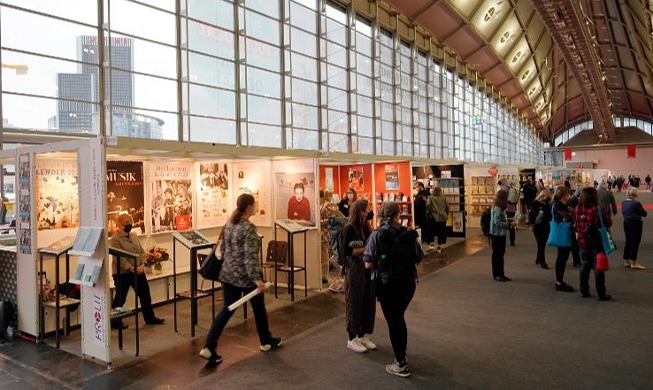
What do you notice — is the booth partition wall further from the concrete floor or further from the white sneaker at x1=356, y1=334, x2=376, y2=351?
the white sneaker at x1=356, y1=334, x2=376, y2=351

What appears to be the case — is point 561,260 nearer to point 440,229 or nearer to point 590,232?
point 590,232

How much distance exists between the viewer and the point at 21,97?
6586 millimetres

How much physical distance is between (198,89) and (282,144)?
2.46 metres

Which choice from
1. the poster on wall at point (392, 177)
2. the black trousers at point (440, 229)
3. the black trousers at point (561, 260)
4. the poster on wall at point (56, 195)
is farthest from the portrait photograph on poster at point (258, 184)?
the black trousers at point (440, 229)

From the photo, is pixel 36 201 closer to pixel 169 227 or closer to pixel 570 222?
pixel 169 227

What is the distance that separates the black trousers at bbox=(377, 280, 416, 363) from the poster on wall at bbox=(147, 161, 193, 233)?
371 cm

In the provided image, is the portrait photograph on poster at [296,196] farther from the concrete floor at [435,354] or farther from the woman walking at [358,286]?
the woman walking at [358,286]

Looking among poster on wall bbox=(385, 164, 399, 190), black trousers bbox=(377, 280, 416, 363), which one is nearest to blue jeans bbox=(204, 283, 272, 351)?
black trousers bbox=(377, 280, 416, 363)

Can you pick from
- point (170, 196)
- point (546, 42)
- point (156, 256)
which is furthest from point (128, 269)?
point (546, 42)

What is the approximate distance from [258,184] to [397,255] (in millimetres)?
3887

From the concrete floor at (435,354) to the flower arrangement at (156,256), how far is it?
1544mm

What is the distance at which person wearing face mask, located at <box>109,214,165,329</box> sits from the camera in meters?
4.93

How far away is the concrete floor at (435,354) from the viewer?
3586 millimetres

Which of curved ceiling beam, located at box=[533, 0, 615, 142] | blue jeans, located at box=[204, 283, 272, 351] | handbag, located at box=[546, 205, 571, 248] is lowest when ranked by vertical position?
blue jeans, located at box=[204, 283, 272, 351]
